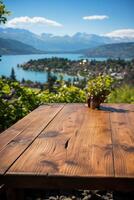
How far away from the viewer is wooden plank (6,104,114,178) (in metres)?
1.36

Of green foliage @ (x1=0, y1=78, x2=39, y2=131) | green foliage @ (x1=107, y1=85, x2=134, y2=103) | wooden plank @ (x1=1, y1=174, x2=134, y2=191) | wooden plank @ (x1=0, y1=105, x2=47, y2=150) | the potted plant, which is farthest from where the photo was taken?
green foliage @ (x1=107, y1=85, x2=134, y2=103)

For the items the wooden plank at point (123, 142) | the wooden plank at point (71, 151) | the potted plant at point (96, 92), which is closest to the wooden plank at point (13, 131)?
the wooden plank at point (71, 151)

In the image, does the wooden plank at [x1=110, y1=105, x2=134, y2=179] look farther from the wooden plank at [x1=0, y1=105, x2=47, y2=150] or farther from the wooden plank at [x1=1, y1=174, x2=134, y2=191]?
the wooden plank at [x1=0, y1=105, x2=47, y2=150]

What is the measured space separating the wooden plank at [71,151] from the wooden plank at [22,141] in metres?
0.03

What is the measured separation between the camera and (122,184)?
1.28m

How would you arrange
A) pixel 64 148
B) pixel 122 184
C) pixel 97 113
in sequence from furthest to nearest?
pixel 97 113
pixel 64 148
pixel 122 184

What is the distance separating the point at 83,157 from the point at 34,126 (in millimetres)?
802

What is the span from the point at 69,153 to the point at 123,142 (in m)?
0.38

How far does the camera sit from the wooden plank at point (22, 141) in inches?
58.2

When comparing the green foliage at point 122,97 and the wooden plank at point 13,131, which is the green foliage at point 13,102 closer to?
the wooden plank at point 13,131

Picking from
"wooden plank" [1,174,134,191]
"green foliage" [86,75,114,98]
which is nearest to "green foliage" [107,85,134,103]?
"green foliage" [86,75,114,98]

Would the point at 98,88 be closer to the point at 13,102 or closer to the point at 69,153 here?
the point at 13,102

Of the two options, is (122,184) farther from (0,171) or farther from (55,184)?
(0,171)

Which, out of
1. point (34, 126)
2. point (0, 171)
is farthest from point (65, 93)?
point (0, 171)
